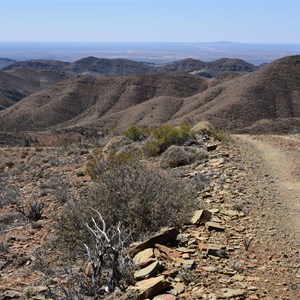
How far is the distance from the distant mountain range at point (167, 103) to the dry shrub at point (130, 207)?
32.7 meters

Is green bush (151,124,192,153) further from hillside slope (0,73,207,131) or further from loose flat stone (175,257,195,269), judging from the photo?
hillside slope (0,73,207,131)

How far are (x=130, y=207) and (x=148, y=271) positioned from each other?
1897mm

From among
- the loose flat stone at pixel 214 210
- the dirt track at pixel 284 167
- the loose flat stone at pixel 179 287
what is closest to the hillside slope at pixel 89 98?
the dirt track at pixel 284 167

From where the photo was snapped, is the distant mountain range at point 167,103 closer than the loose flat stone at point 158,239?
No

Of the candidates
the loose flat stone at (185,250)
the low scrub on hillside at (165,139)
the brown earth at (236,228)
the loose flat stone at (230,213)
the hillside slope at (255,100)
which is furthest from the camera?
the hillside slope at (255,100)

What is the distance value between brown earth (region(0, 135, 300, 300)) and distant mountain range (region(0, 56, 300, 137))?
1090 inches

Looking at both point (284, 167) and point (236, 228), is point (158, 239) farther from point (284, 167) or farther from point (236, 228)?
point (284, 167)

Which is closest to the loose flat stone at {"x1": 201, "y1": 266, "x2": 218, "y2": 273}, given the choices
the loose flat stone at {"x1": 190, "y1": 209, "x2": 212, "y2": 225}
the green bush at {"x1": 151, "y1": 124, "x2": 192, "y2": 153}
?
the loose flat stone at {"x1": 190, "y1": 209, "x2": 212, "y2": 225}

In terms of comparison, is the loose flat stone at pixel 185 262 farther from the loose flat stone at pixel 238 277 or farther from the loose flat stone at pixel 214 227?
the loose flat stone at pixel 214 227

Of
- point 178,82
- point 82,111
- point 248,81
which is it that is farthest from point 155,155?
point 178,82

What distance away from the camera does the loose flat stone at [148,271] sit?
5.14m

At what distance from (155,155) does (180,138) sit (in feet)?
4.21

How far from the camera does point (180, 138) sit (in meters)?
15.7

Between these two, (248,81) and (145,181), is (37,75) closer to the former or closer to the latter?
(248,81)
